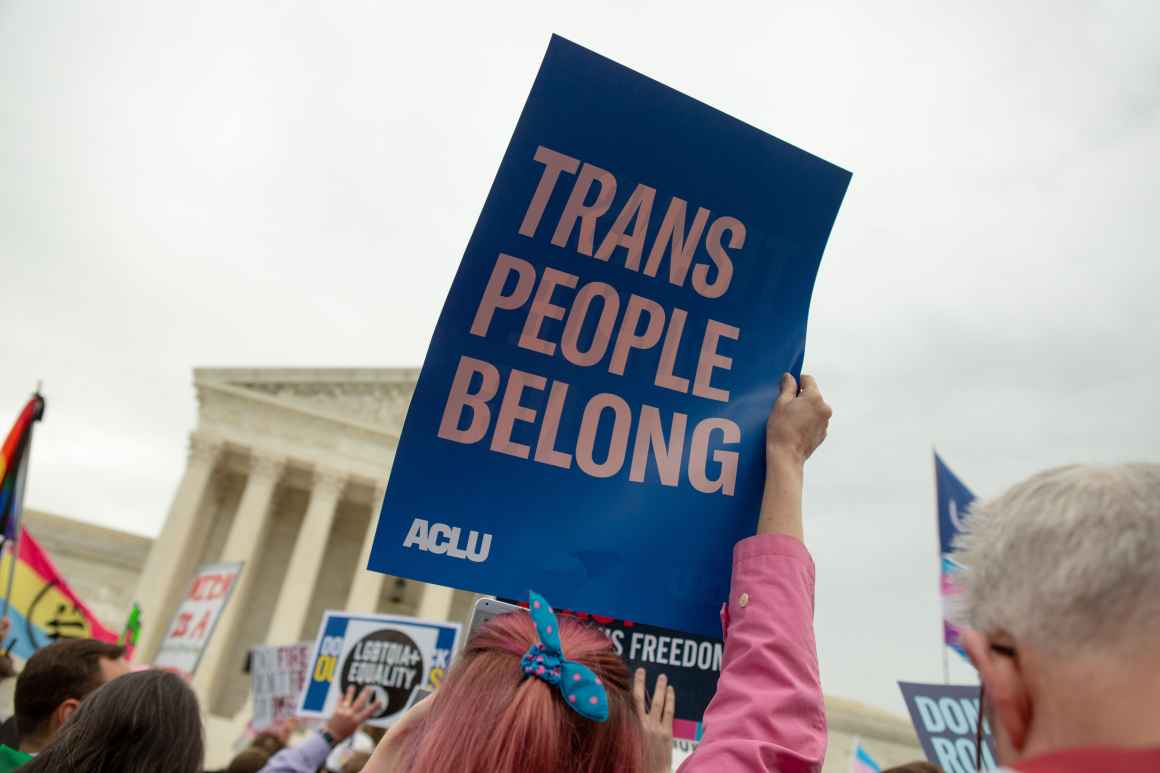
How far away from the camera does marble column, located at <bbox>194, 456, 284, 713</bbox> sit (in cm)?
2933

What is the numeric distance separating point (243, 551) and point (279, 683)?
21.2 meters

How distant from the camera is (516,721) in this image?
4.50ft

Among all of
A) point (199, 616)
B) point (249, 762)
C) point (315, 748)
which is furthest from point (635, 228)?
point (199, 616)

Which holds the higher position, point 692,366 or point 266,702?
point 692,366

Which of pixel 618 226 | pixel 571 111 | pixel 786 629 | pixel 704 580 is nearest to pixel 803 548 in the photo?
pixel 786 629

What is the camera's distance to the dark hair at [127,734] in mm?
2264

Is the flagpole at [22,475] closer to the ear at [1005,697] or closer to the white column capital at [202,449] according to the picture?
the ear at [1005,697]

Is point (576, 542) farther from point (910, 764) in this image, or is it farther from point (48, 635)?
point (48, 635)

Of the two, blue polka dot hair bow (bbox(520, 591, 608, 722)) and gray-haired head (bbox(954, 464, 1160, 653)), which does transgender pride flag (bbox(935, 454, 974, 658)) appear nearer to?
blue polka dot hair bow (bbox(520, 591, 608, 722))

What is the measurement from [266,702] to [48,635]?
8.43 feet

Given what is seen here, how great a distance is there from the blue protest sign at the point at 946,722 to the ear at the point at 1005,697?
4.93m

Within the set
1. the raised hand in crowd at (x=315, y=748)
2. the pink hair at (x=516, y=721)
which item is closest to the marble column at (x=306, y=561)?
the raised hand in crowd at (x=315, y=748)

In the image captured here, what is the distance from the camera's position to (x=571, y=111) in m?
2.00

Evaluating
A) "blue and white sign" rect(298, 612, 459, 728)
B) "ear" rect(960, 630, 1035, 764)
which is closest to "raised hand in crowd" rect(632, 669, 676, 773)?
"ear" rect(960, 630, 1035, 764)
